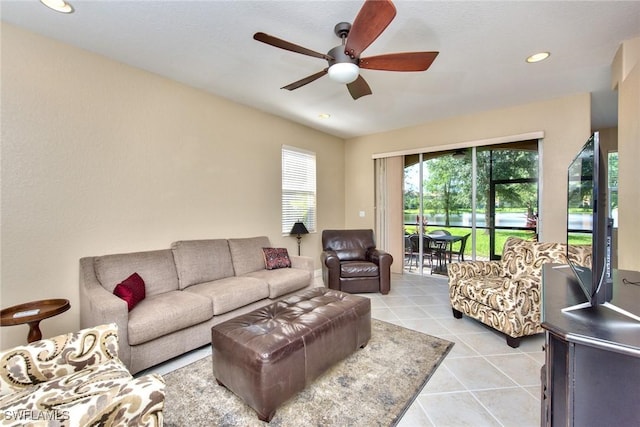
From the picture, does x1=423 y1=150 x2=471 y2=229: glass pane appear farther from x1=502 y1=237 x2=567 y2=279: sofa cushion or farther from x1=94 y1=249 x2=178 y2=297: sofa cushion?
x1=94 y1=249 x2=178 y2=297: sofa cushion

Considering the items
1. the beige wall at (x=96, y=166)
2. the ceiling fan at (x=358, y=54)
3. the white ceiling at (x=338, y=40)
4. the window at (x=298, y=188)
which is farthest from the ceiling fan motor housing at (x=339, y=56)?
the window at (x=298, y=188)

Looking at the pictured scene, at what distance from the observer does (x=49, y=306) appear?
196cm

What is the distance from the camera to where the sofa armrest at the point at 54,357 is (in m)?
1.28

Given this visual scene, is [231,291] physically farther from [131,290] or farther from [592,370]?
[592,370]

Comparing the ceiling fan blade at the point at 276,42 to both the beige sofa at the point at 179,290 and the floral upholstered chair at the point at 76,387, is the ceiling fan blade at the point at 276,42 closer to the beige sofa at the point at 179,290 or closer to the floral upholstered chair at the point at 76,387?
the floral upholstered chair at the point at 76,387

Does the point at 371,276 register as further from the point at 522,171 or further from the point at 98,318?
the point at 98,318

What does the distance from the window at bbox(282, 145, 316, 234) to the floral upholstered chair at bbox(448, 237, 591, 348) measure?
2610 millimetres

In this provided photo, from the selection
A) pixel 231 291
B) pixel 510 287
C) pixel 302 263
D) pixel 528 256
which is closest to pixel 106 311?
pixel 231 291

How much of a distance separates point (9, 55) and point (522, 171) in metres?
5.79

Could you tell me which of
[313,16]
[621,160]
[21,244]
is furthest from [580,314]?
[21,244]

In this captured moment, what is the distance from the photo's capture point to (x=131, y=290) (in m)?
2.29

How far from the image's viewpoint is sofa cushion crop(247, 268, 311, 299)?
3066 millimetres

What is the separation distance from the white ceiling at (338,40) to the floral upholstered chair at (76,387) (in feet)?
7.41

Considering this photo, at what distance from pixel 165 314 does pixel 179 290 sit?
0.66m
